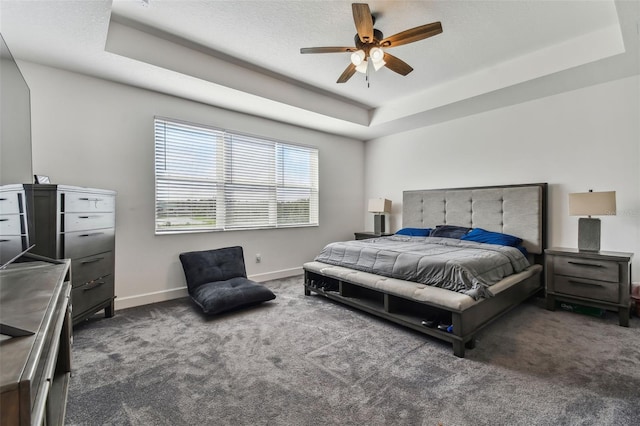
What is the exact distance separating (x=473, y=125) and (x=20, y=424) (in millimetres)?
5078

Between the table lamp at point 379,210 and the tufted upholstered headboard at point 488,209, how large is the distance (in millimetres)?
331

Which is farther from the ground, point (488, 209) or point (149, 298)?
point (488, 209)

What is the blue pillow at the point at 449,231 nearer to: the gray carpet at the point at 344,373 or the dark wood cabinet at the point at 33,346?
the gray carpet at the point at 344,373

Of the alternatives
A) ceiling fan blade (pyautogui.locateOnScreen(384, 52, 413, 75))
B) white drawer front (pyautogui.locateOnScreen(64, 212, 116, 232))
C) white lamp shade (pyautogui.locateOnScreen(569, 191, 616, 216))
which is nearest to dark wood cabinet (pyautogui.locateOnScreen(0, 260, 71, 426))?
white drawer front (pyautogui.locateOnScreen(64, 212, 116, 232))

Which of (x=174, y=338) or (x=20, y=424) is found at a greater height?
(x=20, y=424)

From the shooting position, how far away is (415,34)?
2.25 m

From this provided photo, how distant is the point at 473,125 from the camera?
431cm

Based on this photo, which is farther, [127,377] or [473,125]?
[473,125]

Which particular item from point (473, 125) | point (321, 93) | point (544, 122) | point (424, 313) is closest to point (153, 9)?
point (321, 93)

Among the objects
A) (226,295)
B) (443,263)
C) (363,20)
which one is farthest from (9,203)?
(443,263)

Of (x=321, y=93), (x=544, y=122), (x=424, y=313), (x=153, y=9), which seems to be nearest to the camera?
(x=153, y=9)

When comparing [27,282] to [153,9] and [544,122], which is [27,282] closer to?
[153,9]

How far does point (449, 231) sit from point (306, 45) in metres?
3.11

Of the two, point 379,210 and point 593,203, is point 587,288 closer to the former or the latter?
point 593,203
